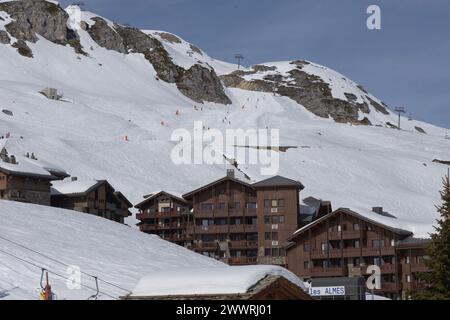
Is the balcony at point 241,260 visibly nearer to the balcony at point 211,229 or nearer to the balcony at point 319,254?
the balcony at point 211,229

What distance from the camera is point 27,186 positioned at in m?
63.1

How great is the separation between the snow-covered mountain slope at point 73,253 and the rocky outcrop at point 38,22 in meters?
117

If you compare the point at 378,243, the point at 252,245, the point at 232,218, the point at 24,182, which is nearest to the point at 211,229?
the point at 232,218

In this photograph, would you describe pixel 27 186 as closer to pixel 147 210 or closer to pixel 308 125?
pixel 147 210

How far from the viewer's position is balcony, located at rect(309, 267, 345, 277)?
200 ft

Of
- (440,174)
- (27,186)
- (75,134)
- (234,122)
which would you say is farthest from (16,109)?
(440,174)

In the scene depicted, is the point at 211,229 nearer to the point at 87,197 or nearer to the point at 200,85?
the point at 87,197

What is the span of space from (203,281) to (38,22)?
154 metres

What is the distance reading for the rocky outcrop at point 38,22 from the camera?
158 m

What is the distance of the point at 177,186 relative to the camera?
84.6 meters

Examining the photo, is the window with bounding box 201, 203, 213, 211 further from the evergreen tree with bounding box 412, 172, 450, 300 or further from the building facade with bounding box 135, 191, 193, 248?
the evergreen tree with bounding box 412, 172, 450, 300

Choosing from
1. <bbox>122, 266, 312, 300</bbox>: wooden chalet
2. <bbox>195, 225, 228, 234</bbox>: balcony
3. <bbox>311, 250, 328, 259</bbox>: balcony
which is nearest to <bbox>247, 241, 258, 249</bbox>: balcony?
<bbox>195, 225, 228, 234</bbox>: balcony
